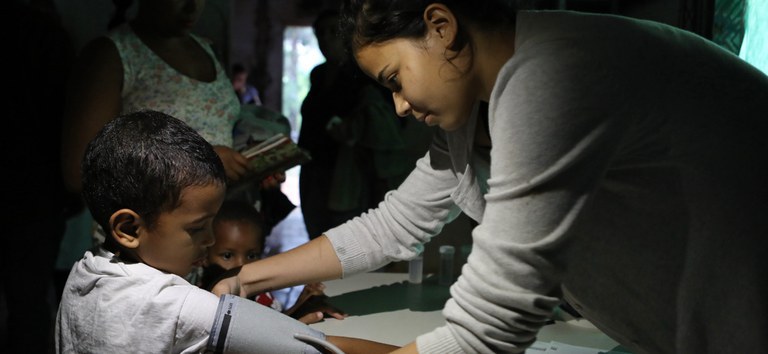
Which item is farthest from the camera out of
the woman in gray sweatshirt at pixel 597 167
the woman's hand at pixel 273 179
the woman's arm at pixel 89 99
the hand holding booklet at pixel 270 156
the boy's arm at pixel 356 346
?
the woman's hand at pixel 273 179

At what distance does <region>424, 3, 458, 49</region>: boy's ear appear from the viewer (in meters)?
1.05

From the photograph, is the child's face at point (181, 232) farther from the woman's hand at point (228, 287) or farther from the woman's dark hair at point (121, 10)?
the woman's dark hair at point (121, 10)

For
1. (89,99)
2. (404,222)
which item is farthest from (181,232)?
(89,99)

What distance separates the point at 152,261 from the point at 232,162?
74cm

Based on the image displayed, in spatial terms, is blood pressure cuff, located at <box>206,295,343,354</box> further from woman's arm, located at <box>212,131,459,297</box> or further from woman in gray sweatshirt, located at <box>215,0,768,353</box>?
woman's arm, located at <box>212,131,459,297</box>

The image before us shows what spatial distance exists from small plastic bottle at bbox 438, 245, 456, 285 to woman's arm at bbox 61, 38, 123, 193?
95 cm

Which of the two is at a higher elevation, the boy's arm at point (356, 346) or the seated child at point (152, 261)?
the seated child at point (152, 261)

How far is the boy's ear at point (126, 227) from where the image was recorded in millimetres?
1113

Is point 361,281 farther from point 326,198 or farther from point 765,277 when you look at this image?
point 765,277

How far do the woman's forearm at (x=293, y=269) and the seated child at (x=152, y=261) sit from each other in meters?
0.35

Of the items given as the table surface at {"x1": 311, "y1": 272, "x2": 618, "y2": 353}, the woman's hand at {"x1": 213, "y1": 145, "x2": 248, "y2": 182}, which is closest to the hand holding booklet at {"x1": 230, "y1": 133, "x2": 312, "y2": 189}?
the woman's hand at {"x1": 213, "y1": 145, "x2": 248, "y2": 182}

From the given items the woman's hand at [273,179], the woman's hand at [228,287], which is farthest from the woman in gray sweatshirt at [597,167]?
the woman's hand at [273,179]

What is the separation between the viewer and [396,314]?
5.56 feet

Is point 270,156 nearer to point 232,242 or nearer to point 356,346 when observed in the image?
point 232,242
